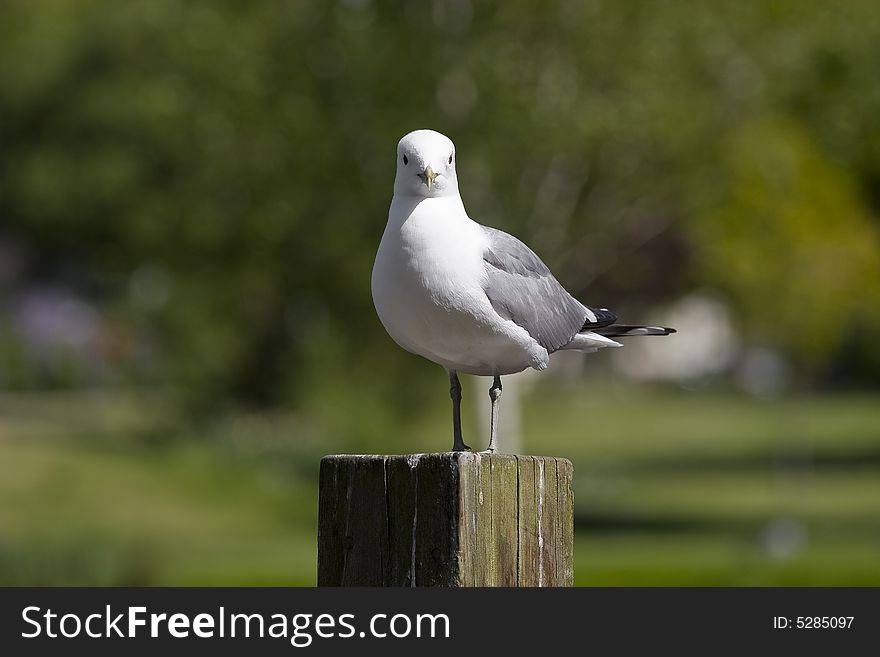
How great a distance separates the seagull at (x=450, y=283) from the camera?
13.8 feet

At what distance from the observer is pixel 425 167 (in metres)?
4.36

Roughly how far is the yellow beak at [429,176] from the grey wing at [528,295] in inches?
10.2

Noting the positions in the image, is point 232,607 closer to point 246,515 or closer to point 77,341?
point 246,515

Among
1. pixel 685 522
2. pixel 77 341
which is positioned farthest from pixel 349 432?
pixel 77 341

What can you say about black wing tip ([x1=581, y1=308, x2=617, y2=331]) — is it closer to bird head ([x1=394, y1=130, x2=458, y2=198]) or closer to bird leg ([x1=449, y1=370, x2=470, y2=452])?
bird leg ([x1=449, y1=370, x2=470, y2=452])

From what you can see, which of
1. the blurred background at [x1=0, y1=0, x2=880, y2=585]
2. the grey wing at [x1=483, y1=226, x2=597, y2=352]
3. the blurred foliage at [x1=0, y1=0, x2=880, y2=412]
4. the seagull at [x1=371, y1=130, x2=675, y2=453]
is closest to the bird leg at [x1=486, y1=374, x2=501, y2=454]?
the seagull at [x1=371, y1=130, x2=675, y2=453]

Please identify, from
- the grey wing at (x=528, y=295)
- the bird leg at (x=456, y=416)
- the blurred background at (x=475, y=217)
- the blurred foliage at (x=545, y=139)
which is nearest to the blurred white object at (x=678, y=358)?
the blurred background at (x=475, y=217)

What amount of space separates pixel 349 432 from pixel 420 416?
2.74 metres

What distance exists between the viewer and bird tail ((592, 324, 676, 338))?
16.0 ft

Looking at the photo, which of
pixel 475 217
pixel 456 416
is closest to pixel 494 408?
pixel 456 416

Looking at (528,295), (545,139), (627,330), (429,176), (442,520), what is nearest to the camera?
(442,520)

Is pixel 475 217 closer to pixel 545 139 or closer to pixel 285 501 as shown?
pixel 545 139

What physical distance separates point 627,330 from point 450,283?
3.21ft

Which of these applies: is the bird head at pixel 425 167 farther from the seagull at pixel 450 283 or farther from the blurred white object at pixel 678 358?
the blurred white object at pixel 678 358
